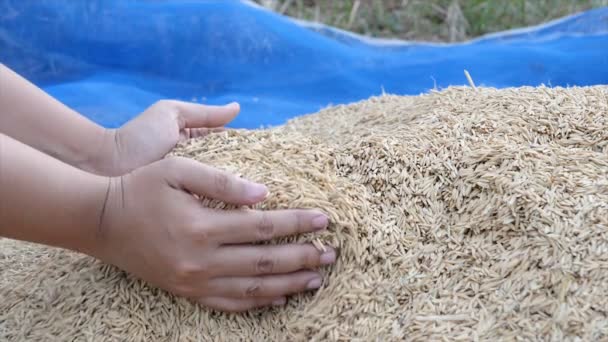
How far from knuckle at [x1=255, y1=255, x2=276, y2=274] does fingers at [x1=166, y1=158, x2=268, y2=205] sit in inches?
3.6

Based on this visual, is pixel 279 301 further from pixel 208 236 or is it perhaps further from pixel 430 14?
pixel 430 14

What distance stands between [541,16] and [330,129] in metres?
2.02

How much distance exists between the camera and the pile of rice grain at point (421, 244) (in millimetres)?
1164

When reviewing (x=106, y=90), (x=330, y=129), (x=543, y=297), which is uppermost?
(x=543, y=297)

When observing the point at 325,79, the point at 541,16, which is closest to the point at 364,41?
the point at 325,79

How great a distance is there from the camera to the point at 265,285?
1241 mm

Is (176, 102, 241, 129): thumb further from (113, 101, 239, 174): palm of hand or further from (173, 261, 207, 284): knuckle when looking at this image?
(173, 261, 207, 284): knuckle

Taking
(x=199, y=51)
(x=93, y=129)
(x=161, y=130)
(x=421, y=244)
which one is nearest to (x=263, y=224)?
(x=421, y=244)

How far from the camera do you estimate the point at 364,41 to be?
2859mm

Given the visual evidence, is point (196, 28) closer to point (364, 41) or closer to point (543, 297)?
point (364, 41)

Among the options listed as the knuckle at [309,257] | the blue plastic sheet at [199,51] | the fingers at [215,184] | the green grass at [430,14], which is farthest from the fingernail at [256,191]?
the green grass at [430,14]

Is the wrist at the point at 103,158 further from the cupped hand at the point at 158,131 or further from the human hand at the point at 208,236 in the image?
the human hand at the point at 208,236

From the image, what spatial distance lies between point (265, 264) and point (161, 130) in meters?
0.49

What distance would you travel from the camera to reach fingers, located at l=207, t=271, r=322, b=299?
1.24 metres
